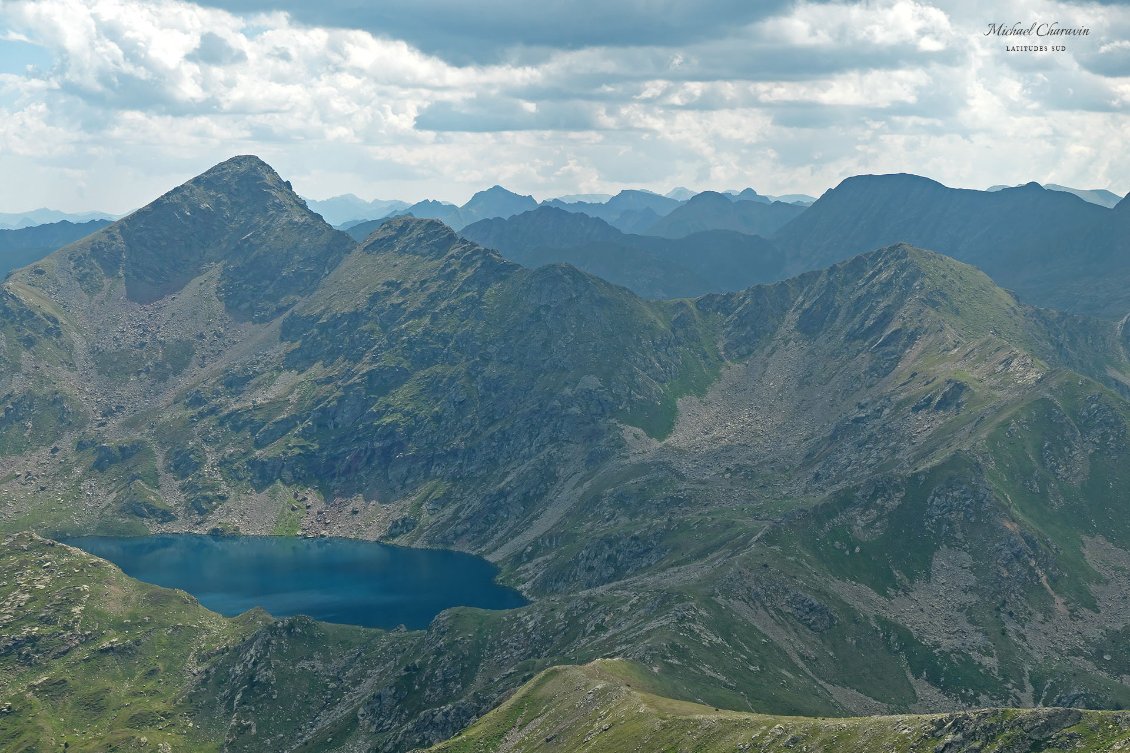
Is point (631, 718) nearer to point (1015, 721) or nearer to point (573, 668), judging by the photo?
point (573, 668)

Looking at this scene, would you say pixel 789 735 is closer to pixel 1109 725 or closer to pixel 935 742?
pixel 935 742

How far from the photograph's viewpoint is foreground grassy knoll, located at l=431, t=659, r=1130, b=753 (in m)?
122

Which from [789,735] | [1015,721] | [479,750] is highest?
[1015,721]

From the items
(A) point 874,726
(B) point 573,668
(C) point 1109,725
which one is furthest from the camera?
(B) point 573,668

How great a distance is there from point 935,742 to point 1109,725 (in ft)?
66.4

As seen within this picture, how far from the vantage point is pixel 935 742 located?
129 meters

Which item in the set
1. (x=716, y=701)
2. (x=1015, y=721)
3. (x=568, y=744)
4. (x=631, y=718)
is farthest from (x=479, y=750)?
(x=1015, y=721)

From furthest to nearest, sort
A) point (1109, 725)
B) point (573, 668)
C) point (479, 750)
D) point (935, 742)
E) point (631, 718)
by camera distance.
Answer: point (573, 668), point (479, 750), point (631, 718), point (935, 742), point (1109, 725)

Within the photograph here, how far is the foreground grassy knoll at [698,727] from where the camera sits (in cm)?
12250

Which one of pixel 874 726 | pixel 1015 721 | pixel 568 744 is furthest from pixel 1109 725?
pixel 568 744

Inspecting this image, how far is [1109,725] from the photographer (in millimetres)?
118500

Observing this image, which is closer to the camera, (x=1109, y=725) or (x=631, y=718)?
(x=1109, y=725)

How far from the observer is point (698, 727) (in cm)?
15562

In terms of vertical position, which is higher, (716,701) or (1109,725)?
(1109,725)
